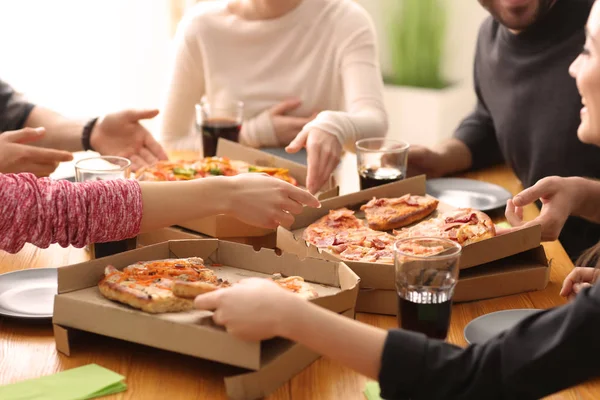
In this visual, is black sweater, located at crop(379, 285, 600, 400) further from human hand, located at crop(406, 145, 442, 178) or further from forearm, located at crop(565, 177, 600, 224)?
human hand, located at crop(406, 145, 442, 178)

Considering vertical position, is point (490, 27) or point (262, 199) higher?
point (490, 27)

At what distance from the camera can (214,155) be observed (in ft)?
8.04

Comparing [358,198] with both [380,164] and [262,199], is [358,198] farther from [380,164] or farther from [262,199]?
[262,199]

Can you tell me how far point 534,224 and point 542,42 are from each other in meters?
1.08

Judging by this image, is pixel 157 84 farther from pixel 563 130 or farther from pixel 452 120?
pixel 563 130

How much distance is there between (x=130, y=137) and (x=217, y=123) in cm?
A: 27

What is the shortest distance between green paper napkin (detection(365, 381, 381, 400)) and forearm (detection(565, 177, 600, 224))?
2.69 feet

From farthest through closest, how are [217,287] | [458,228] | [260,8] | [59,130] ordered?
[260,8], [59,130], [458,228], [217,287]

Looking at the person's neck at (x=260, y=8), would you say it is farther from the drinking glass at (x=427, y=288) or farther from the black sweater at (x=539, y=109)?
the drinking glass at (x=427, y=288)

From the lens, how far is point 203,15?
2.95 m

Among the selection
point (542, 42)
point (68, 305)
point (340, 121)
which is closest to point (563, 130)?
point (542, 42)

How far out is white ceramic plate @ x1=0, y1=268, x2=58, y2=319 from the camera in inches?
57.0

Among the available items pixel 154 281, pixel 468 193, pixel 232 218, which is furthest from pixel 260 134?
pixel 154 281

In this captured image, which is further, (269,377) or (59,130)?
(59,130)
